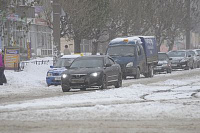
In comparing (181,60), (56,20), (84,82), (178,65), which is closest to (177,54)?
(181,60)

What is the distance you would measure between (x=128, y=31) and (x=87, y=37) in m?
10.1

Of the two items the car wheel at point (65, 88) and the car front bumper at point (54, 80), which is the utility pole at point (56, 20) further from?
the car wheel at point (65, 88)

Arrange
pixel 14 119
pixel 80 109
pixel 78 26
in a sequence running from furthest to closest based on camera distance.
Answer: pixel 78 26
pixel 80 109
pixel 14 119

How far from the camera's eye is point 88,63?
24234 mm

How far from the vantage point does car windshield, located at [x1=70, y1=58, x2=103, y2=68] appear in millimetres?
24050

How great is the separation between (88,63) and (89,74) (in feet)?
4.34

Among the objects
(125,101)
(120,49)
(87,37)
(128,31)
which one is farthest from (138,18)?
(125,101)

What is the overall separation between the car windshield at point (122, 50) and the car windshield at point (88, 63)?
1036 centimetres

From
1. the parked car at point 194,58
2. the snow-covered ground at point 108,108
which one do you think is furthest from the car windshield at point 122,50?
the parked car at point 194,58

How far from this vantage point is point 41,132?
34.6ft

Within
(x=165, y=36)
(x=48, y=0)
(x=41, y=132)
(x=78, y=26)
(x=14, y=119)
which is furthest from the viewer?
(x=165, y=36)

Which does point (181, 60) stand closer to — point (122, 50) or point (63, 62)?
point (122, 50)

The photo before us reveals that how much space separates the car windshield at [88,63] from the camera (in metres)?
24.0

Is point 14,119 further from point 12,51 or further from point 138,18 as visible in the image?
point 138,18
